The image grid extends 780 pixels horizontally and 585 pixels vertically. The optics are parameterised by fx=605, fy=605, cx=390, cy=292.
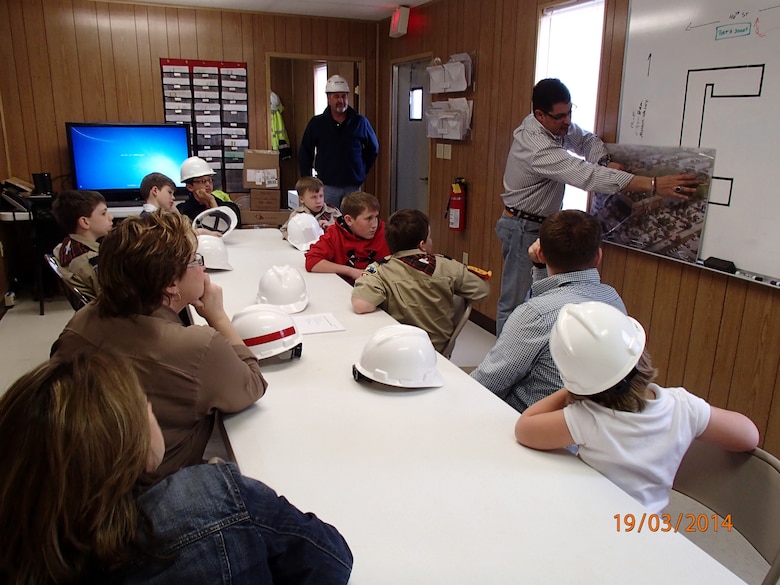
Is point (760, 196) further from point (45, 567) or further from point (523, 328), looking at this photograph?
point (45, 567)

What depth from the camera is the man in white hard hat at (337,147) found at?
5.45 metres

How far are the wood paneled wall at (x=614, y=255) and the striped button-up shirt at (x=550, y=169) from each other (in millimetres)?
148

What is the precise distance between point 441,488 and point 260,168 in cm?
516

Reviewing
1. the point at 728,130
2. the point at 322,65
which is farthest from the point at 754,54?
the point at 322,65

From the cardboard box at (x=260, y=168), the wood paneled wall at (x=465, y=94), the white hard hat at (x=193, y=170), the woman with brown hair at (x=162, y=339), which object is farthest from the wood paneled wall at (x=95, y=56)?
the woman with brown hair at (x=162, y=339)

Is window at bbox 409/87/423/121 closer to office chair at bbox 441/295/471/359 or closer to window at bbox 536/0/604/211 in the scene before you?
window at bbox 536/0/604/211

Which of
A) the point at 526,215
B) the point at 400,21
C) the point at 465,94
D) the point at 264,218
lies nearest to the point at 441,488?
the point at 526,215

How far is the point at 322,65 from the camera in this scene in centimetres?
754

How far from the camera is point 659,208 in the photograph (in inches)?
113

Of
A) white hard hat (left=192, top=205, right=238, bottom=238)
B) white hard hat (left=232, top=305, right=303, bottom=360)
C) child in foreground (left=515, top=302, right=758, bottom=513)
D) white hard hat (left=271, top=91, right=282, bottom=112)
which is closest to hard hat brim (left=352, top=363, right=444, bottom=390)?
white hard hat (left=232, top=305, right=303, bottom=360)

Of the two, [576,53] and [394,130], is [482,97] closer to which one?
[576,53]

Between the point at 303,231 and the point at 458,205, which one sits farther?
the point at 458,205

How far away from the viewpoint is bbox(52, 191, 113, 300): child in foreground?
2639 millimetres

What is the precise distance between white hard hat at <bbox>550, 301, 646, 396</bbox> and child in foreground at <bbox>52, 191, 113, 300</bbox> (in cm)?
213
